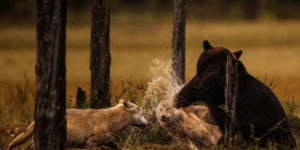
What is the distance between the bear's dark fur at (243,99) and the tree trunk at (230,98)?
1.59 feet

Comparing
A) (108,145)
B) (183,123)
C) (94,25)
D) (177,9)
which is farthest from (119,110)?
(177,9)

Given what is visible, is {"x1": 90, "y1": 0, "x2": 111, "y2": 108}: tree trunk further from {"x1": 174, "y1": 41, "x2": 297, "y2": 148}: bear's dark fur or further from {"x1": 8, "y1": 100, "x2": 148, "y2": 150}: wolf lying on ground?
{"x1": 174, "y1": 41, "x2": 297, "y2": 148}: bear's dark fur

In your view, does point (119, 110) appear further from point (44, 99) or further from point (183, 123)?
point (44, 99)

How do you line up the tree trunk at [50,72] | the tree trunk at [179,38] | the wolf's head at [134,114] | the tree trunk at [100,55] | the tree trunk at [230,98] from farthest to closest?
the tree trunk at [179,38]
the tree trunk at [100,55]
the wolf's head at [134,114]
the tree trunk at [230,98]
the tree trunk at [50,72]

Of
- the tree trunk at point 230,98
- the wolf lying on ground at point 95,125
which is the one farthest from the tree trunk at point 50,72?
the tree trunk at point 230,98

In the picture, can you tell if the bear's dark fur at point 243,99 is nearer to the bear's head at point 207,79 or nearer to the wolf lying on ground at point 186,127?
the bear's head at point 207,79

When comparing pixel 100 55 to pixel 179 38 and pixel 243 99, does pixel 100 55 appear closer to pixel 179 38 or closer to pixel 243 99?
pixel 179 38

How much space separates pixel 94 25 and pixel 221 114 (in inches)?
107

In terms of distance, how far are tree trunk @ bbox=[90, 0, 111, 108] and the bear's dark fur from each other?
5.27 feet

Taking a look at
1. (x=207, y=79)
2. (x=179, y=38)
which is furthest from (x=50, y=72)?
(x=179, y=38)

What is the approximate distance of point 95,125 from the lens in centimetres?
752

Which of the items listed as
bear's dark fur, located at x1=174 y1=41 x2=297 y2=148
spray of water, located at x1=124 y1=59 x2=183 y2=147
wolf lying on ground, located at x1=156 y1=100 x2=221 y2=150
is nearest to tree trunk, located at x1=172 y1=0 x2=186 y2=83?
spray of water, located at x1=124 y1=59 x2=183 y2=147

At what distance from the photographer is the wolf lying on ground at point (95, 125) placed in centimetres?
733

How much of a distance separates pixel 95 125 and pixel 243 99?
80.8 inches
